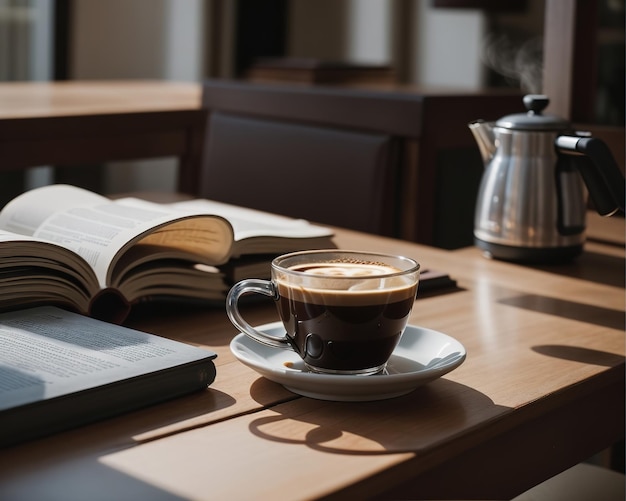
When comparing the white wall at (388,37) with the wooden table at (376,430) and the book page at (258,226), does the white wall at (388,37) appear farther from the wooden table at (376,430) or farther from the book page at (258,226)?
the wooden table at (376,430)

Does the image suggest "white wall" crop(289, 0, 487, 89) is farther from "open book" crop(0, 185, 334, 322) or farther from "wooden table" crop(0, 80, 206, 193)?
"open book" crop(0, 185, 334, 322)

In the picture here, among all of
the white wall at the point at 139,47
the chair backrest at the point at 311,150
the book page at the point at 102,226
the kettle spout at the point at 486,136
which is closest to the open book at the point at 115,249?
the book page at the point at 102,226

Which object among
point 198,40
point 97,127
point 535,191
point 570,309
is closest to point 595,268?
point 535,191

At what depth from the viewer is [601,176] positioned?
117 cm

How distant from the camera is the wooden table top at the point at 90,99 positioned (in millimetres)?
2131

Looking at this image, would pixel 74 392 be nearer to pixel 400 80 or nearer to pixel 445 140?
pixel 445 140

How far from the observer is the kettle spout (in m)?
1.30

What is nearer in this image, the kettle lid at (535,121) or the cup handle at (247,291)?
the cup handle at (247,291)

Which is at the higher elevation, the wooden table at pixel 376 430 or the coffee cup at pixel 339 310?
the coffee cup at pixel 339 310

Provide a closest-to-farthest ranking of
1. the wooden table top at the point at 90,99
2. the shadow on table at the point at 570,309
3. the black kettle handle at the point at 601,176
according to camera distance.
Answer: the shadow on table at the point at 570,309, the black kettle handle at the point at 601,176, the wooden table top at the point at 90,99

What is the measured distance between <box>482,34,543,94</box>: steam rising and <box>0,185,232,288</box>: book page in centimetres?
362

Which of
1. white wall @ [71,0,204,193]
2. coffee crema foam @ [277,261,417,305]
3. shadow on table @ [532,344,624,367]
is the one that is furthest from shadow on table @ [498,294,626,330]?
white wall @ [71,0,204,193]

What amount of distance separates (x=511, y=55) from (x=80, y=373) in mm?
4163

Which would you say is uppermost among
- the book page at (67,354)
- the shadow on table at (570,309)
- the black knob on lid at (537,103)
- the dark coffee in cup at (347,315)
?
the black knob on lid at (537,103)
